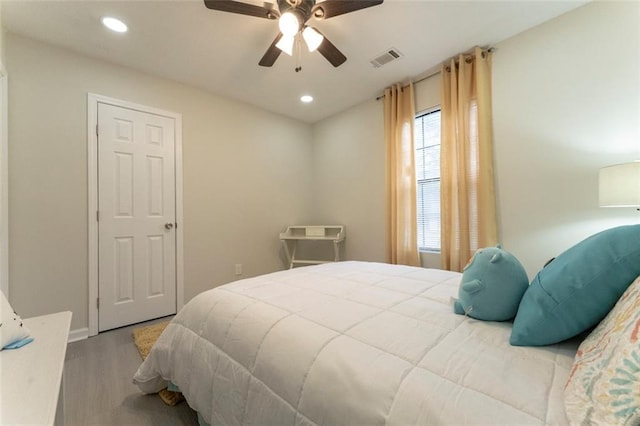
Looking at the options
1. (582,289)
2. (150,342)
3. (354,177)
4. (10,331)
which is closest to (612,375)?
(582,289)

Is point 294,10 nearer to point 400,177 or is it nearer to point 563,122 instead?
point 400,177

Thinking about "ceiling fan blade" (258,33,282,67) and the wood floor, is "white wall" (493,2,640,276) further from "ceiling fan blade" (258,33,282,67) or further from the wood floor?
the wood floor

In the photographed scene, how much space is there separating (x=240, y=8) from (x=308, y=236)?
253 cm

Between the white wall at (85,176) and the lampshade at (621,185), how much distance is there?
313cm

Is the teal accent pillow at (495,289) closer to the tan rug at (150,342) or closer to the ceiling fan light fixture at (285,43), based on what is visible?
the tan rug at (150,342)

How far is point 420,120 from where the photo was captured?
288cm

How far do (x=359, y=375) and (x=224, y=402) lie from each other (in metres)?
0.59

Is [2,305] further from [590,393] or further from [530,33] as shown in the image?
[530,33]

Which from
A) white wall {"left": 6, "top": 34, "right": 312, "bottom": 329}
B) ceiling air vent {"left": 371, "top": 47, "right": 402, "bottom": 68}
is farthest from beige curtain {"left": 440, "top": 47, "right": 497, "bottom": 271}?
white wall {"left": 6, "top": 34, "right": 312, "bottom": 329}

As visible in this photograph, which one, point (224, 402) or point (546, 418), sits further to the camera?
point (224, 402)

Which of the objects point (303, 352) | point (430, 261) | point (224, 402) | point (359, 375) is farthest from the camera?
point (430, 261)

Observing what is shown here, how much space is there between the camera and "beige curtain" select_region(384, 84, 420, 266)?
2.80 m

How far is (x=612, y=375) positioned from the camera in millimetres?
491

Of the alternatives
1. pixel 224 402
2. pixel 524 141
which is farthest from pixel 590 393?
pixel 524 141
